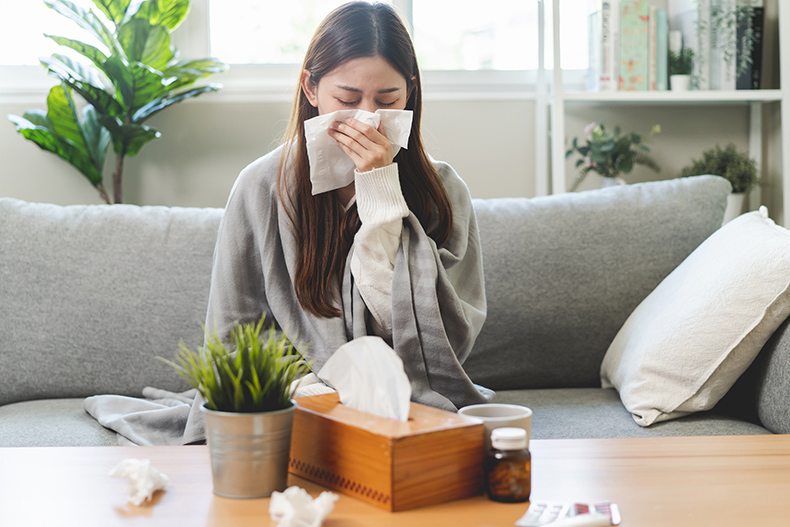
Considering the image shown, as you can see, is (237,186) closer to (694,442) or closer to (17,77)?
(694,442)

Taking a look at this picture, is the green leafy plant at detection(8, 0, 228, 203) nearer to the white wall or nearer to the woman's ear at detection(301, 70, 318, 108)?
the white wall

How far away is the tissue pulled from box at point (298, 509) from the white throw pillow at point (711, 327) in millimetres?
929

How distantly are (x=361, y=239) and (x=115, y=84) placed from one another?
1256 millimetres

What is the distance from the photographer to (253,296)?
143 cm

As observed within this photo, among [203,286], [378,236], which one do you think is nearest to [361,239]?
[378,236]

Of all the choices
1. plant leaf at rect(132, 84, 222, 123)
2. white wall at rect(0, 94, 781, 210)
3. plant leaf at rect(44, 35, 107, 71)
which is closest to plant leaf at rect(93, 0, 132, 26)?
plant leaf at rect(44, 35, 107, 71)

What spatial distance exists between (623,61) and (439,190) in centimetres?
124

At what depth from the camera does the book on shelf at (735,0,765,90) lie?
2354mm

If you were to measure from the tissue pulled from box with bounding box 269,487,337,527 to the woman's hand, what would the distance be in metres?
0.76

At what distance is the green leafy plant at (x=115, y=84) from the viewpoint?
2162mm

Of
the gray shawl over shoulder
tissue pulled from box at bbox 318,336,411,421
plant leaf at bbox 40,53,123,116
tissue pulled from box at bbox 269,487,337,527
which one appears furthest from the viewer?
→ plant leaf at bbox 40,53,123,116

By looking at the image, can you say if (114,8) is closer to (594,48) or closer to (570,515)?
(594,48)

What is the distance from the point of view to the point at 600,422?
144 cm

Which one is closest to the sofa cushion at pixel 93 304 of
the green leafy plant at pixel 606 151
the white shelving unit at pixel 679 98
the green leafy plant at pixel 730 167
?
the white shelving unit at pixel 679 98
